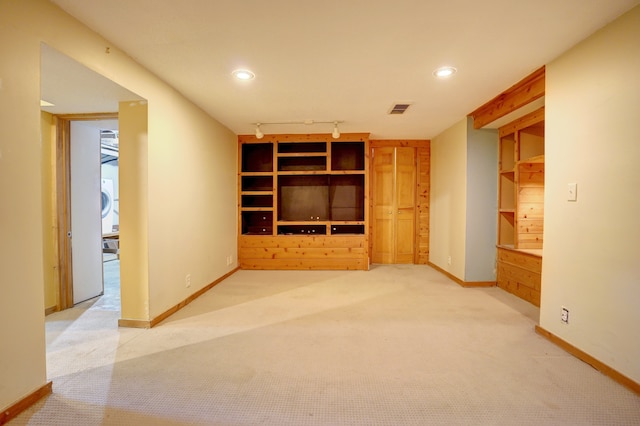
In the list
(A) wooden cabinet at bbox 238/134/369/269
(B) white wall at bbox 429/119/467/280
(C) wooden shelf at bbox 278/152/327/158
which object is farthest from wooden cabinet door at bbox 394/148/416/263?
(C) wooden shelf at bbox 278/152/327/158

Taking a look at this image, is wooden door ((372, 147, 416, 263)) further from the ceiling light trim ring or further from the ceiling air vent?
the ceiling light trim ring

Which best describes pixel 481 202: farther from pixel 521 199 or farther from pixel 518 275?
pixel 518 275

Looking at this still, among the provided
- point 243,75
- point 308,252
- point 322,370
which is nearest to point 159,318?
point 322,370

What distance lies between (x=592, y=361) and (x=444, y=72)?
8.10 feet

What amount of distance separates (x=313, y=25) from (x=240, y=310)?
2684 millimetres

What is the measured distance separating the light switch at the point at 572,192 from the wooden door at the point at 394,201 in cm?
324

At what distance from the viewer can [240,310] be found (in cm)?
307

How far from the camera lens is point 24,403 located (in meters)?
1.54

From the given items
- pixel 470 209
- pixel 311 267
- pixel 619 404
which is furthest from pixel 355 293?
pixel 619 404

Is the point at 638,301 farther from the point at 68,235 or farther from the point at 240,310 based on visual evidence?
the point at 68,235

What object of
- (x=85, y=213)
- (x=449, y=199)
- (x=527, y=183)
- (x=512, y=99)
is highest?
(x=512, y=99)

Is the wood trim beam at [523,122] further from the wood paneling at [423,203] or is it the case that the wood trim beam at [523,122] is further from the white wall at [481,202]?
the wood paneling at [423,203]

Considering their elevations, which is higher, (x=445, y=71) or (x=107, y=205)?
(x=445, y=71)

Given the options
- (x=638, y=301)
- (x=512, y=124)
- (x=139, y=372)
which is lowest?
(x=139, y=372)
